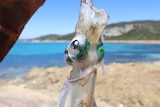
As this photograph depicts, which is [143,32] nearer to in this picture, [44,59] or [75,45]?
[44,59]

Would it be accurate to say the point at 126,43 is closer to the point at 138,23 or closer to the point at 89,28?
the point at 138,23

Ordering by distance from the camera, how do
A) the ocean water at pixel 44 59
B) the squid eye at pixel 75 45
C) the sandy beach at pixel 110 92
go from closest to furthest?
the squid eye at pixel 75 45
the sandy beach at pixel 110 92
the ocean water at pixel 44 59

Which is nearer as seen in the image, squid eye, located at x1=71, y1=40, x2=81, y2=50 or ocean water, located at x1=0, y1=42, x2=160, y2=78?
squid eye, located at x1=71, y1=40, x2=81, y2=50

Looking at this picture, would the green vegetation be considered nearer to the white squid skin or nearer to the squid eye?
the white squid skin

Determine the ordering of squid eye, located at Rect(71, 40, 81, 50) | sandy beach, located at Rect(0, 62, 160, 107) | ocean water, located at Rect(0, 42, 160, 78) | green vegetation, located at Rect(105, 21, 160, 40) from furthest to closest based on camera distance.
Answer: green vegetation, located at Rect(105, 21, 160, 40)
ocean water, located at Rect(0, 42, 160, 78)
sandy beach, located at Rect(0, 62, 160, 107)
squid eye, located at Rect(71, 40, 81, 50)

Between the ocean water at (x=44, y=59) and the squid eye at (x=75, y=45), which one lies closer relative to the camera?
the squid eye at (x=75, y=45)

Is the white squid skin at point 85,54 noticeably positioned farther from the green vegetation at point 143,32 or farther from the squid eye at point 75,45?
the green vegetation at point 143,32

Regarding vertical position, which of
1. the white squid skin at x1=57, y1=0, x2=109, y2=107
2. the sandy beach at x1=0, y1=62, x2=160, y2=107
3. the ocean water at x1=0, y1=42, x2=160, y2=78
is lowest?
the white squid skin at x1=57, y1=0, x2=109, y2=107

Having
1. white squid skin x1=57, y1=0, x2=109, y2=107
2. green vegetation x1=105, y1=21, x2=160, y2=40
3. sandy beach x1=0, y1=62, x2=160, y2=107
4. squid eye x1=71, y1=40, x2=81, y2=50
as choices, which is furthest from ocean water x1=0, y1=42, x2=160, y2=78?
green vegetation x1=105, y1=21, x2=160, y2=40

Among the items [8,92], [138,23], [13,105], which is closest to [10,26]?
[13,105]

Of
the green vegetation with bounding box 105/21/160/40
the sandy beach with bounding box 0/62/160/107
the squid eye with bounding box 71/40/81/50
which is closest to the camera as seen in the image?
the squid eye with bounding box 71/40/81/50

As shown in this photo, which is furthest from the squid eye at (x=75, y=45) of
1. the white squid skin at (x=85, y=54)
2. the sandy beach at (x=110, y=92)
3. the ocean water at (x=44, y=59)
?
the sandy beach at (x=110, y=92)

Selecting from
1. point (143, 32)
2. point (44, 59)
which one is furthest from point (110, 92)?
point (143, 32)
